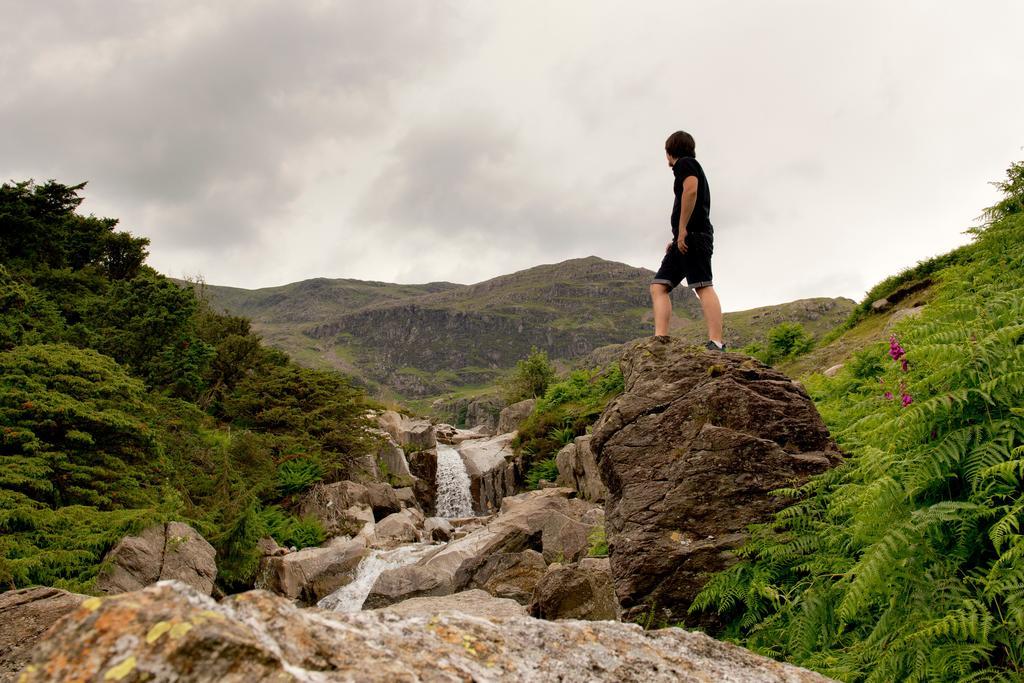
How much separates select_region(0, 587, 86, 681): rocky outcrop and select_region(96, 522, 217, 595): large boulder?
14.8ft

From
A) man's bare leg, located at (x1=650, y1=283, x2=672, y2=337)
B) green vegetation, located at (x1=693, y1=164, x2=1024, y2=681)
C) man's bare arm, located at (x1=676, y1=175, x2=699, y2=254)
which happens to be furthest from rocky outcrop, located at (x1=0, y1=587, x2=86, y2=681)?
man's bare arm, located at (x1=676, y1=175, x2=699, y2=254)

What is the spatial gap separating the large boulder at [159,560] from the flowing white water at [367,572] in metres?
4.05

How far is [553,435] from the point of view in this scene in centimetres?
2278

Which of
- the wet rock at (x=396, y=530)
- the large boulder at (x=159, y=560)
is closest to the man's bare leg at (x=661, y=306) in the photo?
the large boulder at (x=159, y=560)

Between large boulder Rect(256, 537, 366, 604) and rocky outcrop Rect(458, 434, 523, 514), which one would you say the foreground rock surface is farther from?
rocky outcrop Rect(458, 434, 523, 514)

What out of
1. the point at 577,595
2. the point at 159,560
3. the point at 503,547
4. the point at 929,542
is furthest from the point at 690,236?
the point at 159,560

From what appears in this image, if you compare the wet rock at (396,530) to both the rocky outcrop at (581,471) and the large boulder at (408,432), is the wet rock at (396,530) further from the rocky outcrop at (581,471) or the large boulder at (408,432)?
the large boulder at (408,432)

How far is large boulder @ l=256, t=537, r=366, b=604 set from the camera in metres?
18.7

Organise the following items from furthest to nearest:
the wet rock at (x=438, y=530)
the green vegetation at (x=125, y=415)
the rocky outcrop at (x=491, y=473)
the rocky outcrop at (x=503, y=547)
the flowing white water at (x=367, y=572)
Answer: the rocky outcrop at (x=491, y=473), the wet rock at (x=438, y=530), the flowing white water at (x=367, y=572), the green vegetation at (x=125, y=415), the rocky outcrop at (x=503, y=547)

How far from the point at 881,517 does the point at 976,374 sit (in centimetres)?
113

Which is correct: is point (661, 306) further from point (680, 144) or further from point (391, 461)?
point (391, 461)

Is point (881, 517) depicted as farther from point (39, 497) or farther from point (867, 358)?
point (39, 497)

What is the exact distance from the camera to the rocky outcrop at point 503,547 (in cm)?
1301

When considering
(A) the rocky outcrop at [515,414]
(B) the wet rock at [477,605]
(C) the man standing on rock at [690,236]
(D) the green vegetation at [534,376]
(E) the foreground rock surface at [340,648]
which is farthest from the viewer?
(D) the green vegetation at [534,376]
